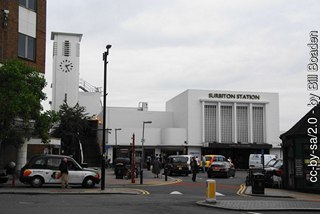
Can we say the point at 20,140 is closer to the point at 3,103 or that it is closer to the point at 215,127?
the point at 3,103

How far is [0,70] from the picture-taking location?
24.3 metres

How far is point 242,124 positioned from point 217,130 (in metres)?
3.75

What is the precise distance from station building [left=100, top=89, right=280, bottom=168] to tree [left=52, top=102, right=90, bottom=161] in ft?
13.9

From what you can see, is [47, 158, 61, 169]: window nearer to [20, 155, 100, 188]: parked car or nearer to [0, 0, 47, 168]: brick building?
[20, 155, 100, 188]: parked car

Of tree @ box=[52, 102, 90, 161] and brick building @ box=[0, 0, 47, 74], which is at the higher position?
brick building @ box=[0, 0, 47, 74]

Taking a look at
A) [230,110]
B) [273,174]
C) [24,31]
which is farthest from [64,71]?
[273,174]

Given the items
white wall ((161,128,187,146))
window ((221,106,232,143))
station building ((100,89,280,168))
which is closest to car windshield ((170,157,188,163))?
A: station building ((100,89,280,168))

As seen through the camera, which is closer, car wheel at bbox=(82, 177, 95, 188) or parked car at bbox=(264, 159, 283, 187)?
car wheel at bbox=(82, 177, 95, 188)

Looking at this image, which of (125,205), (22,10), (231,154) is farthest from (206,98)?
(125,205)

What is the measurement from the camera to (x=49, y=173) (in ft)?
81.6

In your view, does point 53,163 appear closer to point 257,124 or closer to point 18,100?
point 18,100

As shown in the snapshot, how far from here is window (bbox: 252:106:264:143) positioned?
65062mm

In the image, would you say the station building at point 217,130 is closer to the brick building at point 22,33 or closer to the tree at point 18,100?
the brick building at point 22,33

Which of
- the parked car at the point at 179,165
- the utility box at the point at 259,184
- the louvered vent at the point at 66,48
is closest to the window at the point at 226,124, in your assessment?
the parked car at the point at 179,165
